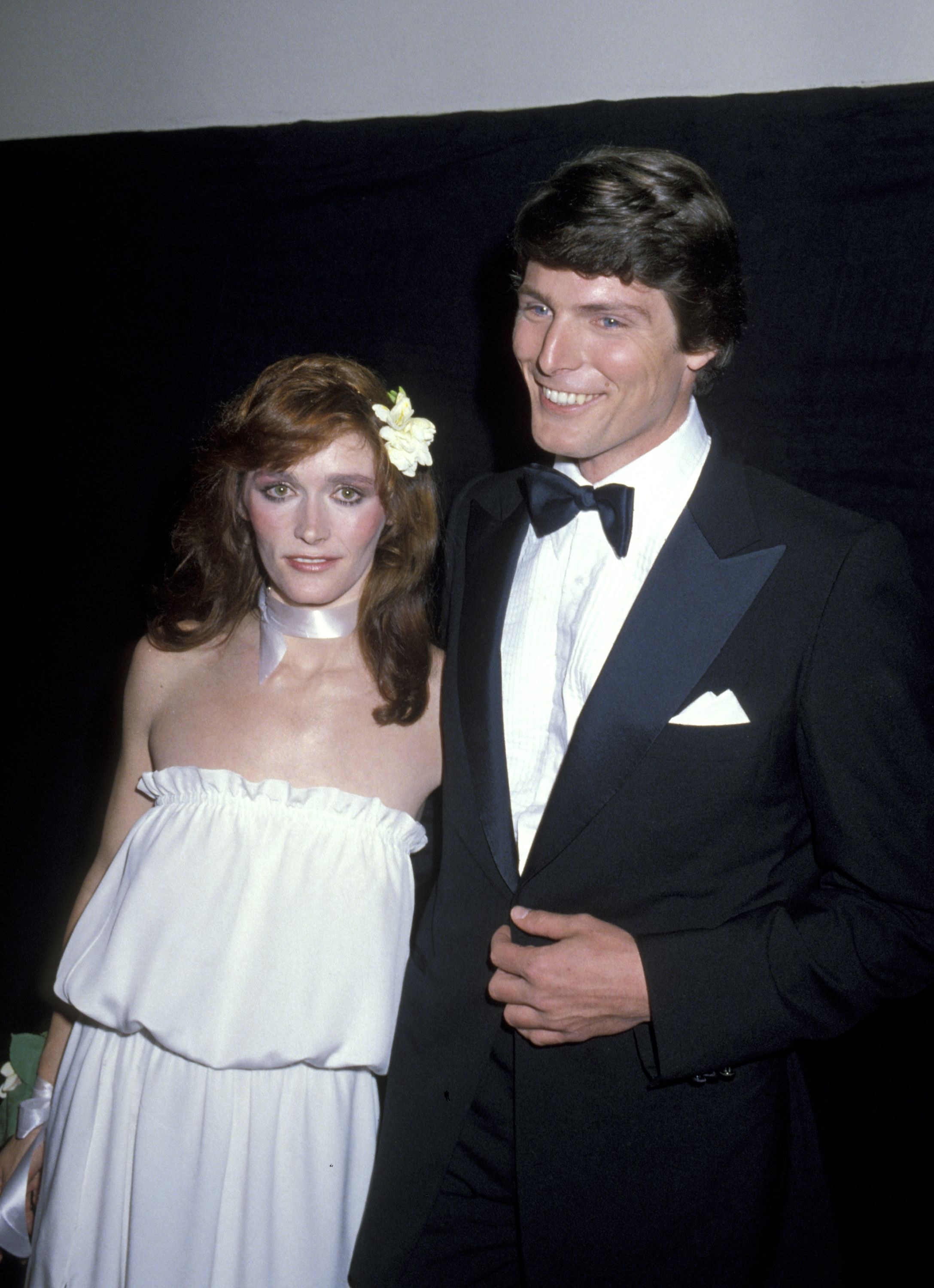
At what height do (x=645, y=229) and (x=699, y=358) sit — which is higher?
(x=645, y=229)

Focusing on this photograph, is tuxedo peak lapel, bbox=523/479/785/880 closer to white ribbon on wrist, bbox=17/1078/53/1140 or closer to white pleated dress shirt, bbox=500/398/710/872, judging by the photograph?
white pleated dress shirt, bbox=500/398/710/872

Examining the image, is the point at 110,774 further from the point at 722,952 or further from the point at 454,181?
the point at 722,952

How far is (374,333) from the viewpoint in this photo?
2074 millimetres

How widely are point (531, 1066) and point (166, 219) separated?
198 centimetres

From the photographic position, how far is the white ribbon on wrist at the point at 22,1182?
1.55 meters

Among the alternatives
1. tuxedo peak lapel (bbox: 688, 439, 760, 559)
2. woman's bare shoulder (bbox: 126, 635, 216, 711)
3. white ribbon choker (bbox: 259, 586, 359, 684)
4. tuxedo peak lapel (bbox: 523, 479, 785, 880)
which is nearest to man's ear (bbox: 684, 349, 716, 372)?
tuxedo peak lapel (bbox: 688, 439, 760, 559)

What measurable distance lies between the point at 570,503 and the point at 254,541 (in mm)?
562

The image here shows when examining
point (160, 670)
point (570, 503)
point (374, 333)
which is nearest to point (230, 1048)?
point (160, 670)

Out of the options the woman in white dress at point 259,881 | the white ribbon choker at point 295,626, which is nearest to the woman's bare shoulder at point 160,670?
the woman in white dress at point 259,881

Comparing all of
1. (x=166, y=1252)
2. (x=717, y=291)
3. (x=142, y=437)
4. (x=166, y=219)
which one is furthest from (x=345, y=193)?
(x=166, y=1252)

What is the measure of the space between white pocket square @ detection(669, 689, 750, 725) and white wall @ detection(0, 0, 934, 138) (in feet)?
3.85

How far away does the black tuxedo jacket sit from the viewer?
116 centimetres

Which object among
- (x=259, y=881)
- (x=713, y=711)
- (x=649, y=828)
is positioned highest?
(x=713, y=711)

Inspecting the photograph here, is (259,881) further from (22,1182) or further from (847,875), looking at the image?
(847,875)
